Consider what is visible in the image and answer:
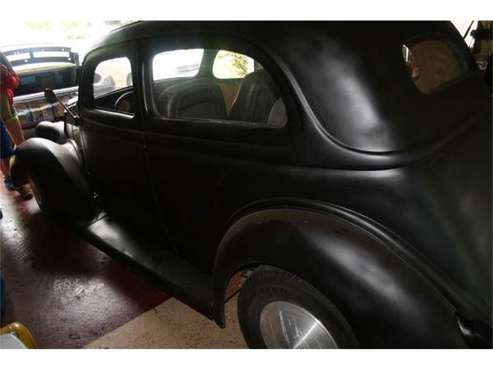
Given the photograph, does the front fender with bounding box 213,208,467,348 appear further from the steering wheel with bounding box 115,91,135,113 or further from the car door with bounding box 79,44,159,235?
the steering wheel with bounding box 115,91,135,113

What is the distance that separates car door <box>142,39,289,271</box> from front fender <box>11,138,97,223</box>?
100 centimetres

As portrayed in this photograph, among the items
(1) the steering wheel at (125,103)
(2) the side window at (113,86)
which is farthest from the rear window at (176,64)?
(1) the steering wheel at (125,103)

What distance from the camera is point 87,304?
250cm

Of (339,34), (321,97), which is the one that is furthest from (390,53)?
(321,97)

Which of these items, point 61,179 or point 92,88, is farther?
point 61,179

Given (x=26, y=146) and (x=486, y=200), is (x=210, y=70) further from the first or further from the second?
(x=486, y=200)

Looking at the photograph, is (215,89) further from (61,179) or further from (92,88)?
(61,179)

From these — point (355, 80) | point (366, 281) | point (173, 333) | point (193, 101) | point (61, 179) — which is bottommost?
point (173, 333)

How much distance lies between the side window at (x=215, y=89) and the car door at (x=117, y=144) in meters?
0.20

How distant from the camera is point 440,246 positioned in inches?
51.3

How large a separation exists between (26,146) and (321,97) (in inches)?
107

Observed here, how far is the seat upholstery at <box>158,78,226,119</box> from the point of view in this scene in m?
2.06

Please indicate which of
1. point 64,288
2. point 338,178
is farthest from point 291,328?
point 64,288

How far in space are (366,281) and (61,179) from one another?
2.52 metres
